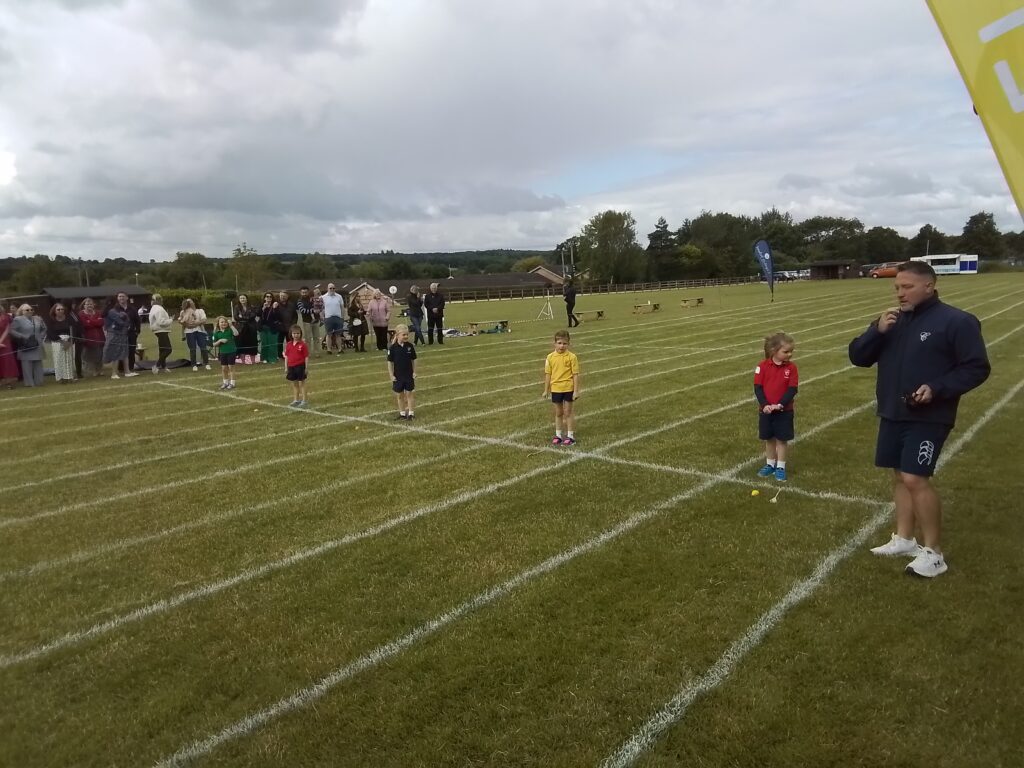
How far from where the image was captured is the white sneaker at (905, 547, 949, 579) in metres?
4.41

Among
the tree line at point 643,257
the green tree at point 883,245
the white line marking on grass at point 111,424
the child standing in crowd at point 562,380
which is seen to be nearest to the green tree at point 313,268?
the tree line at point 643,257

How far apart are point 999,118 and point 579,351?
1623cm

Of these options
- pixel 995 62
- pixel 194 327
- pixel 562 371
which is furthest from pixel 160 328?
pixel 995 62

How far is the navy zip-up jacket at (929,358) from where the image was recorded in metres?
4.04

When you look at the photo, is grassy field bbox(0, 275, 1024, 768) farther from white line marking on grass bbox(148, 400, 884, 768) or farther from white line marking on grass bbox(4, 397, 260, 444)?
white line marking on grass bbox(4, 397, 260, 444)

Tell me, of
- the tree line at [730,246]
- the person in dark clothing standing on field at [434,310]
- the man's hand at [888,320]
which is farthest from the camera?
the tree line at [730,246]

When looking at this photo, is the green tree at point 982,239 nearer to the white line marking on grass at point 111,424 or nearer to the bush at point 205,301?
the bush at point 205,301

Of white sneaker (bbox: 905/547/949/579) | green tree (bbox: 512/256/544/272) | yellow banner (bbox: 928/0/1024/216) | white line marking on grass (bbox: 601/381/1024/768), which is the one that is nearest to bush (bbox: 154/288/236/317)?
white line marking on grass (bbox: 601/381/1024/768)

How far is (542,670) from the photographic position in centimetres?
355

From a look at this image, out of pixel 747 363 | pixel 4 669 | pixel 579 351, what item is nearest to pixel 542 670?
pixel 4 669

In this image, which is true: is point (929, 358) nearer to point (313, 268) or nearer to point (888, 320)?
point (888, 320)

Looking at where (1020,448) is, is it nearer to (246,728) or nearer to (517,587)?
(517,587)

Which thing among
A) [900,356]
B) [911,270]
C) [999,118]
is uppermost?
[999,118]

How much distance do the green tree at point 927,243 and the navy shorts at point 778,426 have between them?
449ft
